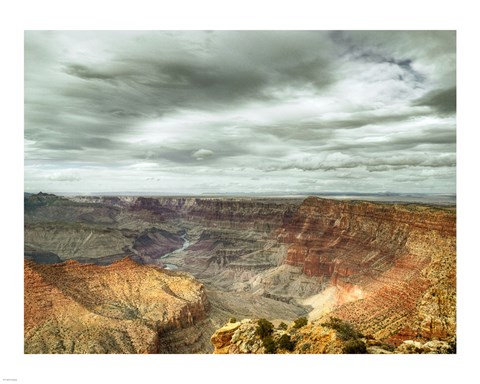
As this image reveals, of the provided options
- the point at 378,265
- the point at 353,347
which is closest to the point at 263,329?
the point at 353,347

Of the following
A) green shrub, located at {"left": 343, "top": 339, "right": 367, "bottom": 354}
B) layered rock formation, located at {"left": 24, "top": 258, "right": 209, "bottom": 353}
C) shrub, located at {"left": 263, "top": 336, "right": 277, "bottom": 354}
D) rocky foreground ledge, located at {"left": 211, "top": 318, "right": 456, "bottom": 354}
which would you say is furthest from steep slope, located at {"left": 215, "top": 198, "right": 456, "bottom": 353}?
layered rock formation, located at {"left": 24, "top": 258, "right": 209, "bottom": 353}

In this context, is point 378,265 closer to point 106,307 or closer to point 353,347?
point 106,307

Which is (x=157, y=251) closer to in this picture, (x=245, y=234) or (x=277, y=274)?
(x=245, y=234)

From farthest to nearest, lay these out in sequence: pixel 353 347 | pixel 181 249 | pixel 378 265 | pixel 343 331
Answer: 1. pixel 181 249
2. pixel 378 265
3. pixel 343 331
4. pixel 353 347

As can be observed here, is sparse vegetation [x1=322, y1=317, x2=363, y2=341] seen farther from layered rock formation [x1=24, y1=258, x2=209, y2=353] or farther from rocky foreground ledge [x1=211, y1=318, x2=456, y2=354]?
layered rock formation [x1=24, y1=258, x2=209, y2=353]

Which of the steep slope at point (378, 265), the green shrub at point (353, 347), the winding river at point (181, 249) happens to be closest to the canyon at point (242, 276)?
the steep slope at point (378, 265)

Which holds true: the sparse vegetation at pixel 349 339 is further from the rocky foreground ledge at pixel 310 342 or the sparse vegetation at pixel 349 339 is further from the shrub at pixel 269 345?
the shrub at pixel 269 345

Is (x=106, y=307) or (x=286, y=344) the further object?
(x=106, y=307)
